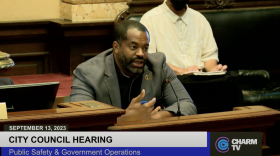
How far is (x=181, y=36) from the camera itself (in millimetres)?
3797

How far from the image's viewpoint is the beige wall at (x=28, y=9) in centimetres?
432

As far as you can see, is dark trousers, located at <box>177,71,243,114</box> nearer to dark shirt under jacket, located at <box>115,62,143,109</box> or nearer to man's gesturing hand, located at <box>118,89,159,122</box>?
dark shirt under jacket, located at <box>115,62,143,109</box>

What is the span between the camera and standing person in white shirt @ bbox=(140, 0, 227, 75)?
371 centimetres

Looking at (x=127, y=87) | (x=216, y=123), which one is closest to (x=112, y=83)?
(x=127, y=87)

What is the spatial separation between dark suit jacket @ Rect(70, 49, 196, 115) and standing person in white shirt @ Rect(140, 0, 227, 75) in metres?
1.02

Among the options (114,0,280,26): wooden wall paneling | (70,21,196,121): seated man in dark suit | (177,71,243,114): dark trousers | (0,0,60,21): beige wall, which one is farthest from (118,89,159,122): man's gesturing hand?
(0,0,60,21): beige wall

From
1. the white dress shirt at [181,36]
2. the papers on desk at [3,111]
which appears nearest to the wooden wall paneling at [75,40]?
the white dress shirt at [181,36]

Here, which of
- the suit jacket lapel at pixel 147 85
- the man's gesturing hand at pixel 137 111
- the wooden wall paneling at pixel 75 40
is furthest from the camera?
the wooden wall paneling at pixel 75 40

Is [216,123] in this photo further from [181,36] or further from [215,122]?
[181,36]

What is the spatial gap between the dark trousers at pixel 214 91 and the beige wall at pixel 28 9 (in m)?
1.77

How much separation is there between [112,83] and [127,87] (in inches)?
5.1

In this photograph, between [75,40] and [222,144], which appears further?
[75,40]

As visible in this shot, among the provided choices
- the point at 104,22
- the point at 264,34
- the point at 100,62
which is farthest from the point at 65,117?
the point at 264,34

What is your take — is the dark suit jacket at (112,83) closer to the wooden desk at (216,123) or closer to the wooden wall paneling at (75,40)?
the wooden desk at (216,123)
